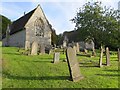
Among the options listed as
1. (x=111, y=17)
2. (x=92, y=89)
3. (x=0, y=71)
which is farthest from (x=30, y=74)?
(x=111, y=17)

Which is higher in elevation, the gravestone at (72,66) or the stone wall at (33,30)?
the stone wall at (33,30)

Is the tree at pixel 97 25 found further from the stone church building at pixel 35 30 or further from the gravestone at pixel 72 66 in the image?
the gravestone at pixel 72 66

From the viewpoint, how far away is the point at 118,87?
38.5 feet

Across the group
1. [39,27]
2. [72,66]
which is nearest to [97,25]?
[39,27]

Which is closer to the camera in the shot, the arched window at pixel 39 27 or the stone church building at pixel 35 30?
the stone church building at pixel 35 30

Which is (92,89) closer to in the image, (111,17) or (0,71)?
(0,71)

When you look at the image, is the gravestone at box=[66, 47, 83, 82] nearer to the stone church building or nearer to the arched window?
the stone church building

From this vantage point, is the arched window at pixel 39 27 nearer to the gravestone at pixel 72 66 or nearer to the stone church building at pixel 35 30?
the stone church building at pixel 35 30

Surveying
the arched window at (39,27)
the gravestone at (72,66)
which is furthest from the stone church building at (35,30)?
the gravestone at (72,66)

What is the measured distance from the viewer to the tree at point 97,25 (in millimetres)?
49062

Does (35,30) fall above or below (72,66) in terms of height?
above

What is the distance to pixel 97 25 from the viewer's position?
49844mm

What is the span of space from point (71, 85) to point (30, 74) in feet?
10.5

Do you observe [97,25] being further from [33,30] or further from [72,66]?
[72,66]
